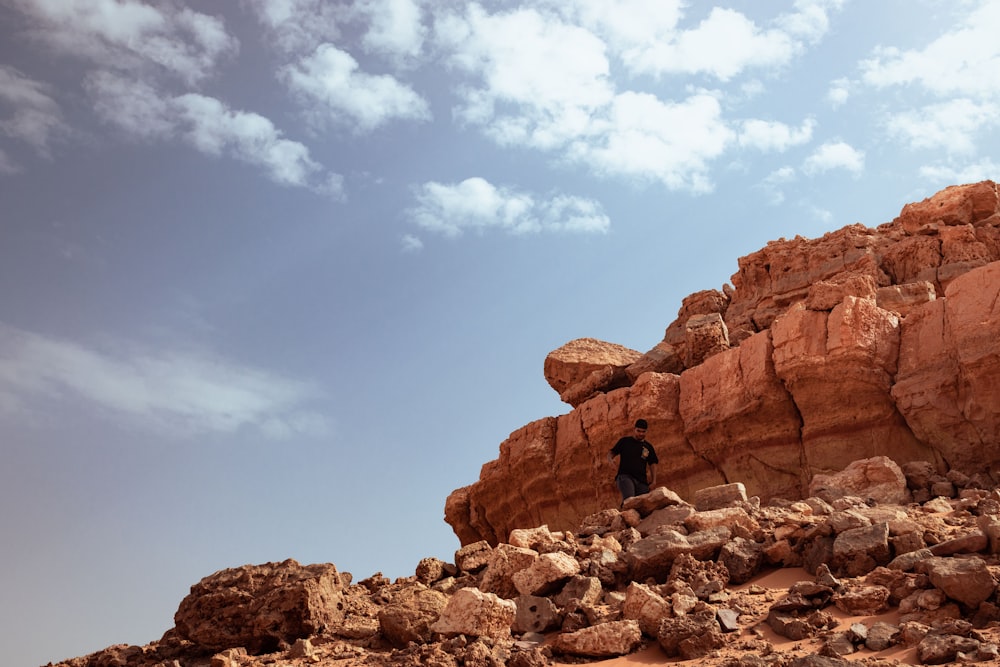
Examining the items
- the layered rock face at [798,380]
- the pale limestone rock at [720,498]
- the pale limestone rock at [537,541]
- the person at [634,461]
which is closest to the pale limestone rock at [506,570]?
the pale limestone rock at [537,541]

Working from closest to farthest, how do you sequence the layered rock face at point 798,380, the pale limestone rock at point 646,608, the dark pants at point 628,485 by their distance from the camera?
the pale limestone rock at point 646,608 → the layered rock face at point 798,380 → the dark pants at point 628,485

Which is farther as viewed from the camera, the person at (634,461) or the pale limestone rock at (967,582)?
the person at (634,461)

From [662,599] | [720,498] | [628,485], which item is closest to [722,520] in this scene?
[720,498]

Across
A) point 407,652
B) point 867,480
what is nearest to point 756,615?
point 407,652

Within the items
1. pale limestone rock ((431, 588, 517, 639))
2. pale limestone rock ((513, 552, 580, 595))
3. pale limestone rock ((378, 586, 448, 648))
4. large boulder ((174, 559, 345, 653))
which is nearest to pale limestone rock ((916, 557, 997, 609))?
pale limestone rock ((513, 552, 580, 595))

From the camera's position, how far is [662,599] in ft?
21.9

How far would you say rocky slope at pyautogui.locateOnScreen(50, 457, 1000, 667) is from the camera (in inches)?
235

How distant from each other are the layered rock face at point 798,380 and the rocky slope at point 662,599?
2229mm

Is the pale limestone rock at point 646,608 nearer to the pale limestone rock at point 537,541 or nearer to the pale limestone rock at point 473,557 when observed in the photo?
the pale limestone rock at point 537,541

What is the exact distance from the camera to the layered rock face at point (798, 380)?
446 inches

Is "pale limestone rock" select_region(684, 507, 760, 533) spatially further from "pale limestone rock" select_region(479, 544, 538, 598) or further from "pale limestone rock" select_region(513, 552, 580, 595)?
"pale limestone rock" select_region(479, 544, 538, 598)

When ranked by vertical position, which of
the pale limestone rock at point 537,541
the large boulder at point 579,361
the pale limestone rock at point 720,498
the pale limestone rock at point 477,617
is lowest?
the pale limestone rock at point 477,617

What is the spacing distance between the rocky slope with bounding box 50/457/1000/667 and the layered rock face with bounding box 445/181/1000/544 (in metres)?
2.23

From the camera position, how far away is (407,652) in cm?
691
